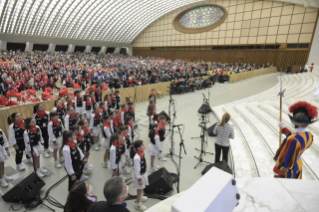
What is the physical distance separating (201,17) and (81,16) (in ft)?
79.9

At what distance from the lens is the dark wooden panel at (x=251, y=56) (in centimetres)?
2589

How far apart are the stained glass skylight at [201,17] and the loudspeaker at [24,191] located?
38.5m

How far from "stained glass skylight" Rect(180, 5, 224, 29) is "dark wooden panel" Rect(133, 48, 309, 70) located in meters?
5.68

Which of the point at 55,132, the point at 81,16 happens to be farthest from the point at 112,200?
the point at 81,16

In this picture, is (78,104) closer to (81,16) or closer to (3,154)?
(3,154)

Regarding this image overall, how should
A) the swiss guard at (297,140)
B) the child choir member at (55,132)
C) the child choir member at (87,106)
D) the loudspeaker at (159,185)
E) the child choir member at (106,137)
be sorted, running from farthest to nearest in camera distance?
the child choir member at (87,106) → the child choir member at (106,137) → the child choir member at (55,132) → the loudspeaker at (159,185) → the swiss guard at (297,140)

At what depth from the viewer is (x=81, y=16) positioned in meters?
35.2

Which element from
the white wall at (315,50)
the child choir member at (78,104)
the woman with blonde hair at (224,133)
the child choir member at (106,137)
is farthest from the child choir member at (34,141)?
the white wall at (315,50)

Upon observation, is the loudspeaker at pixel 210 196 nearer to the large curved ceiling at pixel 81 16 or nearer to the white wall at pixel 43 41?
the large curved ceiling at pixel 81 16

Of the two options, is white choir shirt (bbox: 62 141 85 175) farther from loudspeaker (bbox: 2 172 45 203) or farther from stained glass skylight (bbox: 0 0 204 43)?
stained glass skylight (bbox: 0 0 204 43)

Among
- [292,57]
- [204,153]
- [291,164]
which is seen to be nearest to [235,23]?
[292,57]

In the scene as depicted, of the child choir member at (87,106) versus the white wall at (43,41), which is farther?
the white wall at (43,41)

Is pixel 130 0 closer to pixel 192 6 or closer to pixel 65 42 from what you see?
pixel 192 6

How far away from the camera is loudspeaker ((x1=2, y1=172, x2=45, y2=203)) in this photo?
363 cm
